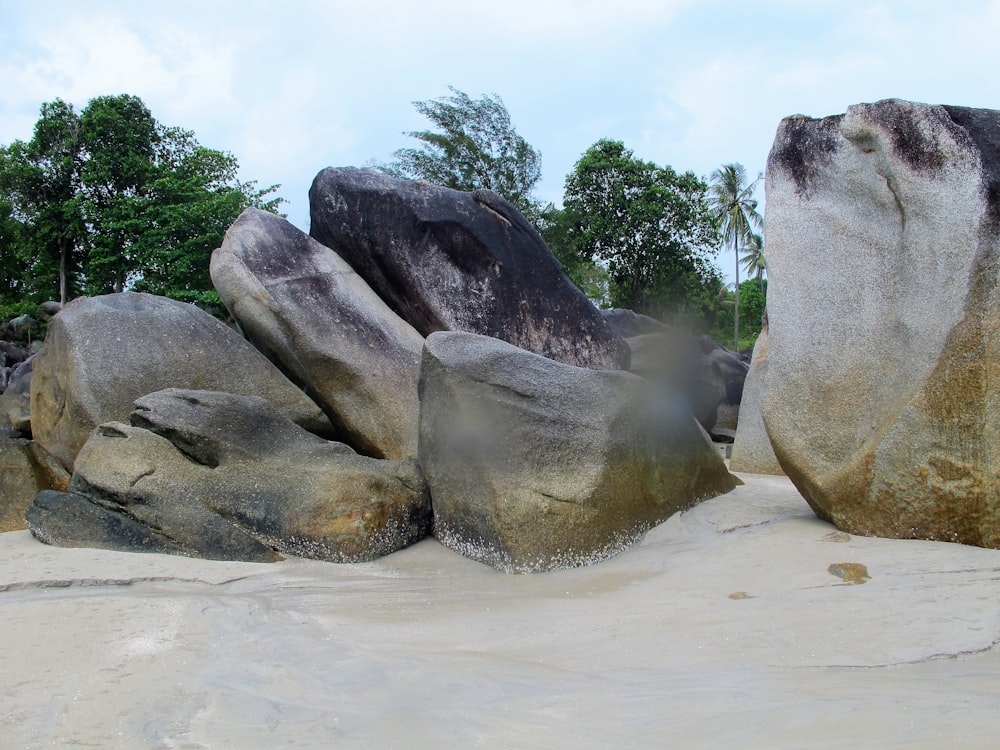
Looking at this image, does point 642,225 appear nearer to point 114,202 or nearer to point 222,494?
point 114,202

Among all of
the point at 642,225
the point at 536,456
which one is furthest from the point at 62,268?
the point at 536,456

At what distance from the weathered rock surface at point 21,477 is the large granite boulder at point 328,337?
1820 millimetres

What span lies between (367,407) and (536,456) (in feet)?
7.75

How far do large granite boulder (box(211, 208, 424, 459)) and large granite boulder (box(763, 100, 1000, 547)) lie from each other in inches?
123

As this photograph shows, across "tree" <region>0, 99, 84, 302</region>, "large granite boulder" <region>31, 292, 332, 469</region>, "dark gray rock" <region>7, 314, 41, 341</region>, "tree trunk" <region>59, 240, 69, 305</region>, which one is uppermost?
"tree" <region>0, 99, 84, 302</region>

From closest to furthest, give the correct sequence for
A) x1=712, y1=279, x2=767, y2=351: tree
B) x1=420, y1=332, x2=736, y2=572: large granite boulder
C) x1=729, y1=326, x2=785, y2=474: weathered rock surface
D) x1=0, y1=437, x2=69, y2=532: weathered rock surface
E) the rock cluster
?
x1=420, y1=332, x2=736, y2=572: large granite boulder → the rock cluster → x1=0, y1=437, x2=69, y2=532: weathered rock surface → x1=729, y1=326, x2=785, y2=474: weathered rock surface → x1=712, y1=279, x2=767, y2=351: tree

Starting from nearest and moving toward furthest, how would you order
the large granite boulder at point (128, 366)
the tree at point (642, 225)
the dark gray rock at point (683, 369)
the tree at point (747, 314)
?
the large granite boulder at point (128, 366)
the dark gray rock at point (683, 369)
the tree at point (642, 225)
the tree at point (747, 314)

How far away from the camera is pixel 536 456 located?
16.8 ft

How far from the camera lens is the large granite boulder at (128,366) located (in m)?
6.81

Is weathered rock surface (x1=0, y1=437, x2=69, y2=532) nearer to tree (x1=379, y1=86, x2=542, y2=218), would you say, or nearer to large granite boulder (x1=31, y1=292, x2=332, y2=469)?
large granite boulder (x1=31, y1=292, x2=332, y2=469)

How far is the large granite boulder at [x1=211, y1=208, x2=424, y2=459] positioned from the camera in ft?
23.3

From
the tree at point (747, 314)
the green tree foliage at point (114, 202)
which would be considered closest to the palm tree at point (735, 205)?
the tree at point (747, 314)

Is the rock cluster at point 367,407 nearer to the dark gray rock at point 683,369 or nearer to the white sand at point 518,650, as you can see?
the white sand at point 518,650

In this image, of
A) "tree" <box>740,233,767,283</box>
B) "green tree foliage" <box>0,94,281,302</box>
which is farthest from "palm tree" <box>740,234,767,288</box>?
"green tree foliage" <box>0,94,281,302</box>
